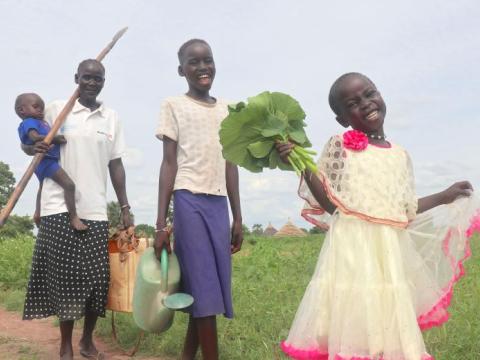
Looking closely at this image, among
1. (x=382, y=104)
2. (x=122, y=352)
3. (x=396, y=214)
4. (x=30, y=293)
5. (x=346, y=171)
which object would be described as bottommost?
(x=122, y=352)

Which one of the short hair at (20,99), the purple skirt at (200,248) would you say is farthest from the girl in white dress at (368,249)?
the short hair at (20,99)

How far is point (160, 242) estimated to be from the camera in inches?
120

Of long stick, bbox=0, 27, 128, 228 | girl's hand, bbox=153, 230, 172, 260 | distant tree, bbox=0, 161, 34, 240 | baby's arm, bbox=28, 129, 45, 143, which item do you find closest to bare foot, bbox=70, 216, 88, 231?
long stick, bbox=0, 27, 128, 228

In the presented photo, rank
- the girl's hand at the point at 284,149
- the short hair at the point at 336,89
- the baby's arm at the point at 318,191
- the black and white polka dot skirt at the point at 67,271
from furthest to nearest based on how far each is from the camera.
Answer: the black and white polka dot skirt at the point at 67,271 < the short hair at the point at 336,89 < the baby's arm at the point at 318,191 < the girl's hand at the point at 284,149

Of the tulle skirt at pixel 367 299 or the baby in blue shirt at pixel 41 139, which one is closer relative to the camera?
the tulle skirt at pixel 367 299

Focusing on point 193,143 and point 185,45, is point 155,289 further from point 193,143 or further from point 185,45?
point 185,45

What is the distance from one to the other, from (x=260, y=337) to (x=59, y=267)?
1.49 meters

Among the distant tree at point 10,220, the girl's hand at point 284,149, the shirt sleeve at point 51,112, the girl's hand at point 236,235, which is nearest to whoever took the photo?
the girl's hand at point 284,149

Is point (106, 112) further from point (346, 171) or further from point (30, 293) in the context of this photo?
point (346, 171)

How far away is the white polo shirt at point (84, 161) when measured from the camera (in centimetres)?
369

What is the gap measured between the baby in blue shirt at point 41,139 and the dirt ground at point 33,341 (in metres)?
1.19

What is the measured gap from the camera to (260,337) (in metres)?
4.09

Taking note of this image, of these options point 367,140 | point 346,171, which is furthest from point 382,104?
point 346,171

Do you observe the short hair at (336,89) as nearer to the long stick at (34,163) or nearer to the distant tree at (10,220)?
the long stick at (34,163)
